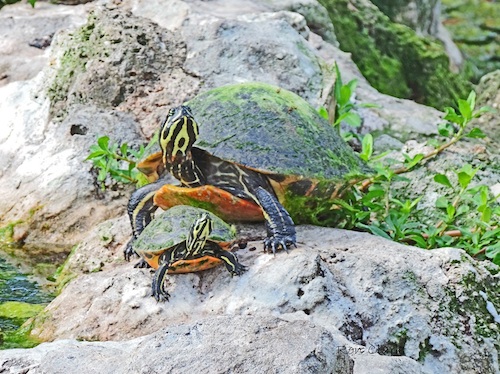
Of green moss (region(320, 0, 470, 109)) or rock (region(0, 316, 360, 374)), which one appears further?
green moss (region(320, 0, 470, 109))

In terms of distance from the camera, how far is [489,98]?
5.57 metres

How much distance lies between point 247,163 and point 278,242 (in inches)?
16.4

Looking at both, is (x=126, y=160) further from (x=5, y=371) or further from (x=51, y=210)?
(x=5, y=371)

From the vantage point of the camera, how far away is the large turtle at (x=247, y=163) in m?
3.17

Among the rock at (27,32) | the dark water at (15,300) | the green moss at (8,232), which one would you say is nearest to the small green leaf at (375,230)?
the dark water at (15,300)

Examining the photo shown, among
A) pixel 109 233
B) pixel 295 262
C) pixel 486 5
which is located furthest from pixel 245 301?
pixel 486 5

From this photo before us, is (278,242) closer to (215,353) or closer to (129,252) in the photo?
(129,252)

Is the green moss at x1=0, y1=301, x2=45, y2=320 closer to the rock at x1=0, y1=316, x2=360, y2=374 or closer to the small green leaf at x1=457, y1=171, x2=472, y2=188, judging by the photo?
the rock at x1=0, y1=316, x2=360, y2=374

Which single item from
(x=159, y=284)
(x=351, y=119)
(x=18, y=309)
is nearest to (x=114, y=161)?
(x=18, y=309)

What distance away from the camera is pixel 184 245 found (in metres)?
2.73

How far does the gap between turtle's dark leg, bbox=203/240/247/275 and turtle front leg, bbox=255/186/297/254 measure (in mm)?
172

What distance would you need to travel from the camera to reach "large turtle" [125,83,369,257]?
10.4 ft

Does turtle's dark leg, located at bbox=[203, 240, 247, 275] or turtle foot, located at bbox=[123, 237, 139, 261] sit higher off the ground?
turtle's dark leg, located at bbox=[203, 240, 247, 275]

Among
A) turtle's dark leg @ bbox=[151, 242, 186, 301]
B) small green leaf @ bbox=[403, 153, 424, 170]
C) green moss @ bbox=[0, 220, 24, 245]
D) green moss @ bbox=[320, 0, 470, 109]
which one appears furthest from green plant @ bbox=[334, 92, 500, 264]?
green moss @ bbox=[320, 0, 470, 109]
